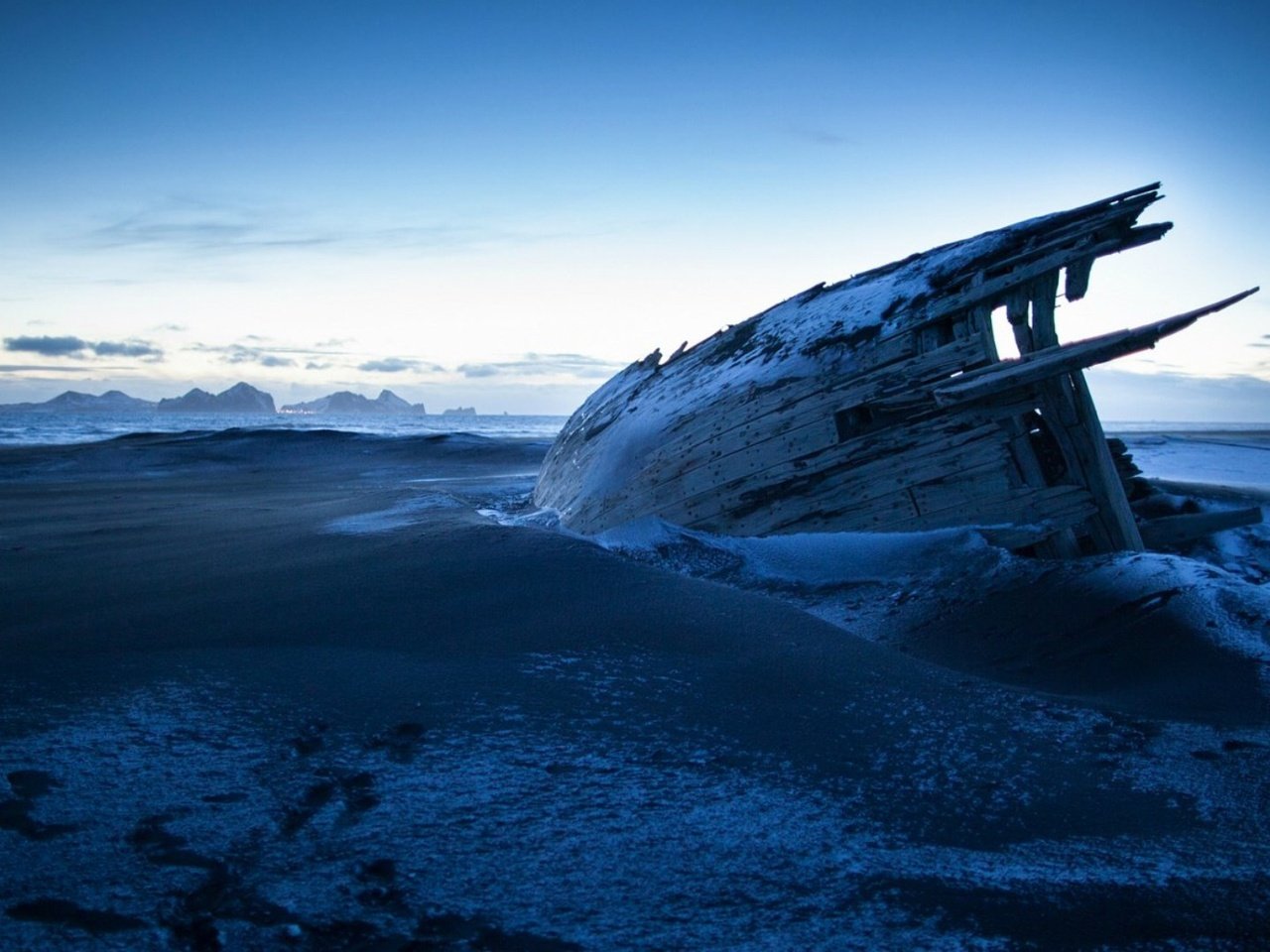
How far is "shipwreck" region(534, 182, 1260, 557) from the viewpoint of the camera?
4.23 meters

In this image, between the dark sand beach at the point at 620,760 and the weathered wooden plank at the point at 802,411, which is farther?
the weathered wooden plank at the point at 802,411

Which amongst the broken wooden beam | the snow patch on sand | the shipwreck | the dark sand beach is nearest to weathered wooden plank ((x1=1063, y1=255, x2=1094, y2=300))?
the shipwreck

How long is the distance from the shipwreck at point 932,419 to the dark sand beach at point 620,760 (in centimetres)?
71

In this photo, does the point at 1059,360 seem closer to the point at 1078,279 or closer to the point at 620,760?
the point at 1078,279

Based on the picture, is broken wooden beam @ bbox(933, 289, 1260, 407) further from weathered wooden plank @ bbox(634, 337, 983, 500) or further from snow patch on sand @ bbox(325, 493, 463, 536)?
snow patch on sand @ bbox(325, 493, 463, 536)

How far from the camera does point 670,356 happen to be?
24.5 ft

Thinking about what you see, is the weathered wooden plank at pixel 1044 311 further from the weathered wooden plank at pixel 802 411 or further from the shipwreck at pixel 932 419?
the weathered wooden plank at pixel 802 411

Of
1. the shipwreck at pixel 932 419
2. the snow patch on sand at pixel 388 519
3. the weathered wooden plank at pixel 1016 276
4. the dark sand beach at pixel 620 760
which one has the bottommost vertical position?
the dark sand beach at pixel 620 760

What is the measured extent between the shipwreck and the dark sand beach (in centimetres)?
71

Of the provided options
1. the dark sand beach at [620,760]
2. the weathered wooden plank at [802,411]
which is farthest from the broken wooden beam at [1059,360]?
the dark sand beach at [620,760]

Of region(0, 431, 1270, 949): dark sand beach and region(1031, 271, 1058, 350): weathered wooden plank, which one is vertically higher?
region(1031, 271, 1058, 350): weathered wooden plank

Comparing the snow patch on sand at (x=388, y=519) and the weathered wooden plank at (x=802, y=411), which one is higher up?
the weathered wooden plank at (x=802, y=411)

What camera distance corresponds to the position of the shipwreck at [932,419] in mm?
4227

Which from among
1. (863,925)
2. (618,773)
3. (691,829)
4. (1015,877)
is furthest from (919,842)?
(618,773)
